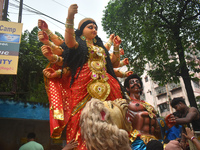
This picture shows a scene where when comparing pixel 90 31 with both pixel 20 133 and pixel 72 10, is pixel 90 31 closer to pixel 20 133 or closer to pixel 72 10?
pixel 72 10

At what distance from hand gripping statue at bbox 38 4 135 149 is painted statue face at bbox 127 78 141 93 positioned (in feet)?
0.65

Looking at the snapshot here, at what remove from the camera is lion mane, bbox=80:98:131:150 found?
1385 millimetres

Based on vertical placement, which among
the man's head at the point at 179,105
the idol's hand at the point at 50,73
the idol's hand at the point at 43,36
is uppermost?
the idol's hand at the point at 43,36

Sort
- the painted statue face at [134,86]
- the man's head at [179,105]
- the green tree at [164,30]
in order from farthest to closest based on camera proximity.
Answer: the green tree at [164,30] < the man's head at [179,105] < the painted statue face at [134,86]

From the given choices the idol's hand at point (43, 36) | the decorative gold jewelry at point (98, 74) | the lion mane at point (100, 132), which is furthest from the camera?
the idol's hand at point (43, 36)

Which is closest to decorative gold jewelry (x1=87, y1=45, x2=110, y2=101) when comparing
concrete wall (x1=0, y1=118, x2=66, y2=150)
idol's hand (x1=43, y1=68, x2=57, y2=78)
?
idol's hand (x1=43, y1=68, x2=57, y2=78)

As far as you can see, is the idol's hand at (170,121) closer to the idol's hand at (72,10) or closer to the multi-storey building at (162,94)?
the idol's hand at (72,10)

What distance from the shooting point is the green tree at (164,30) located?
21.2 feet

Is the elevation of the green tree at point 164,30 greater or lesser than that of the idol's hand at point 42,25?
greater

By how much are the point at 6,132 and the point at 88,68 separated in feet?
12.8

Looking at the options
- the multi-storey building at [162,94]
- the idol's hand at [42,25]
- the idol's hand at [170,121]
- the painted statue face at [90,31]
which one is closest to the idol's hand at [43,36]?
the idol's hand at [42,25]

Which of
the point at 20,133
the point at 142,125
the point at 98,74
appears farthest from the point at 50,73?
the point at 20,133

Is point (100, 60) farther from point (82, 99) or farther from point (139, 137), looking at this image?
point (139, 137)

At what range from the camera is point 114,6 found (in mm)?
7895
